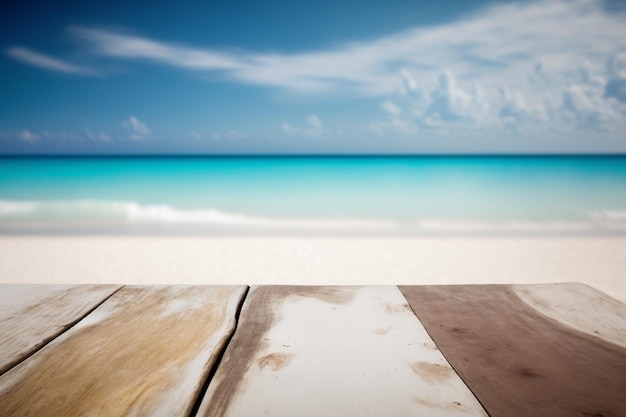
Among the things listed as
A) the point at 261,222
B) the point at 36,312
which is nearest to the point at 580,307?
the point at 36,312

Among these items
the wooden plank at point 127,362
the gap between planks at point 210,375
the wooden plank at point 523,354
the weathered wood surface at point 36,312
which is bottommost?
the wooden plank at point 523,354

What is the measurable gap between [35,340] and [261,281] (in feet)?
10.7

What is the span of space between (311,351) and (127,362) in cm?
27

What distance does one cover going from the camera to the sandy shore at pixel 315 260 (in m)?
3.94

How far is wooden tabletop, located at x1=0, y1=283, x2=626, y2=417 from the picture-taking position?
1.53 ft

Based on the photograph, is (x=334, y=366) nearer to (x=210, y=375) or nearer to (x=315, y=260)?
(x=210, y=375)

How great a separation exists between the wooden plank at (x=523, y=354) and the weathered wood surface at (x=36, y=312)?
0.64 m

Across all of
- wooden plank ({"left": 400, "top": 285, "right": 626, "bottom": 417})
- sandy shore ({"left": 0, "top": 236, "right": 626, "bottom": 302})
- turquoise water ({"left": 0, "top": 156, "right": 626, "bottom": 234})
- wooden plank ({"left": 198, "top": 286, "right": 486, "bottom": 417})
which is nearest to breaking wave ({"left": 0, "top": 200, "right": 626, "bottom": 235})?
turquoise water ({"left": 0, "top": 156, "right": 626, "bottom": 234})

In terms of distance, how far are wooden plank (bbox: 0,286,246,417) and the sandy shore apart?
3068 millimetres

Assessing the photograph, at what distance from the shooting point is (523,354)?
578 mm

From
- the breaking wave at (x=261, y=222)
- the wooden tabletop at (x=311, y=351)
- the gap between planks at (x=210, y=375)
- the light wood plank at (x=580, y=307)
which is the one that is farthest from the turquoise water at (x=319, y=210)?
the gap between planks at (x=210, y=375)

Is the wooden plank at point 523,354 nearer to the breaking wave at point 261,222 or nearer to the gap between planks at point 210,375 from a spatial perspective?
the gap between planks at point 210,375

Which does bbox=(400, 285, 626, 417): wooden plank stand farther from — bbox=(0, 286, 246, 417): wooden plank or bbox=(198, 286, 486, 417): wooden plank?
bbox=(0, 286, 246, 417): wooden plank

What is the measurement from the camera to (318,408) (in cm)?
45
